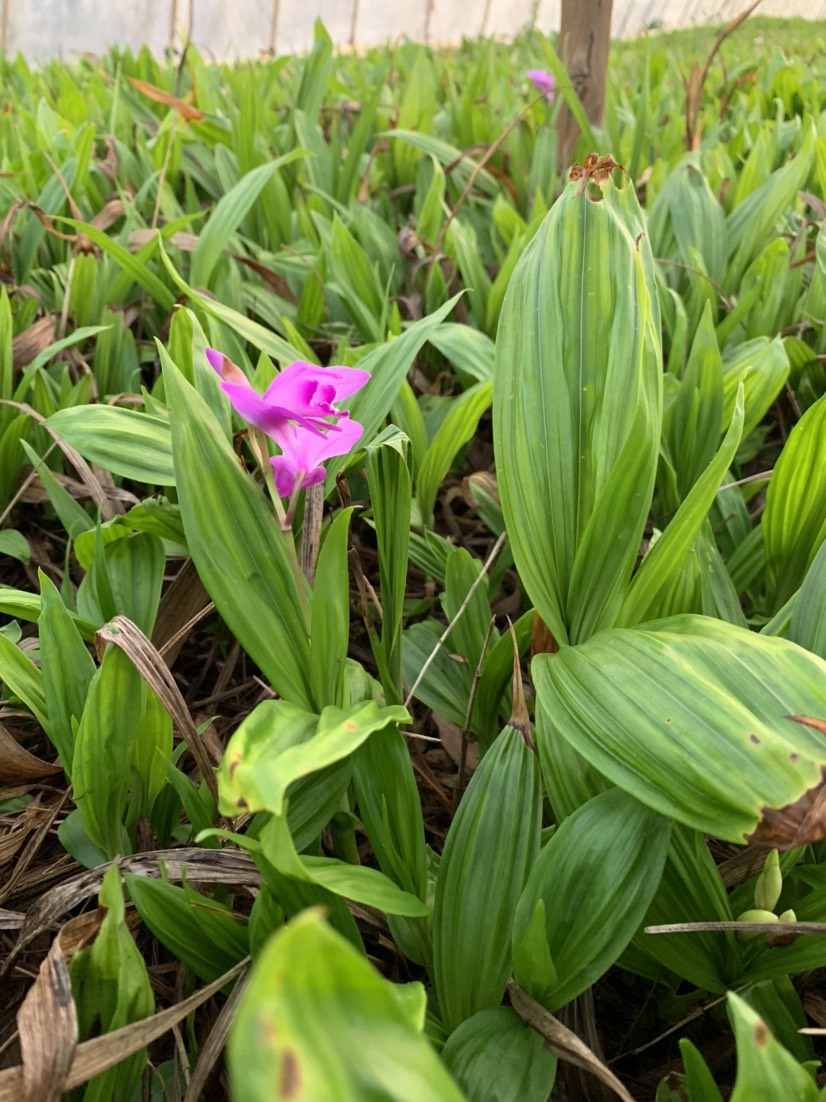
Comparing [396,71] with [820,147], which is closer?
[820,147]

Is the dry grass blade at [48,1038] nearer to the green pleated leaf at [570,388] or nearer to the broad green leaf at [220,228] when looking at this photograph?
the green pleated leaf at [570,388]

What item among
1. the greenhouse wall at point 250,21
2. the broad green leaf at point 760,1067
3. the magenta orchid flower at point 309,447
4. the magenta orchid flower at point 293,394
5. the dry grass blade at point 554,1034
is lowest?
the dry grass blade at point 554,1034

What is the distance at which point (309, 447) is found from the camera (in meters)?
0.50

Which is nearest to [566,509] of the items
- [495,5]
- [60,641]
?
[60,641]

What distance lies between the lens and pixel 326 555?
48 centimetres

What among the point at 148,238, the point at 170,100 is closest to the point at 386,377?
the point at 148,238

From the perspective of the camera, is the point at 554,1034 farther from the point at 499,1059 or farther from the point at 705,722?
the point at 705,722

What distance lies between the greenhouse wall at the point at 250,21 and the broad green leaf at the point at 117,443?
16.0ft

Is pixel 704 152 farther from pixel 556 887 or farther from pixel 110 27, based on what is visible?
pixel 110 27

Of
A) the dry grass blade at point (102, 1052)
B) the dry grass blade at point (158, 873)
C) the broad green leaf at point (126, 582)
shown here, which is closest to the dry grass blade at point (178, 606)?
the broad green leaf at point (126, 582)

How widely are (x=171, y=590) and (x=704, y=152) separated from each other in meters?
1.31

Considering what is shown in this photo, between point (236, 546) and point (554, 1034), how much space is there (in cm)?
29

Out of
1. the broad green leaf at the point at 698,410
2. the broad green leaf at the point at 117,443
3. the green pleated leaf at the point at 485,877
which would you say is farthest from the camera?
the broad green leaf at the point at 698,410

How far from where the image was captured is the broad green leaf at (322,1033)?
224 millimetres
